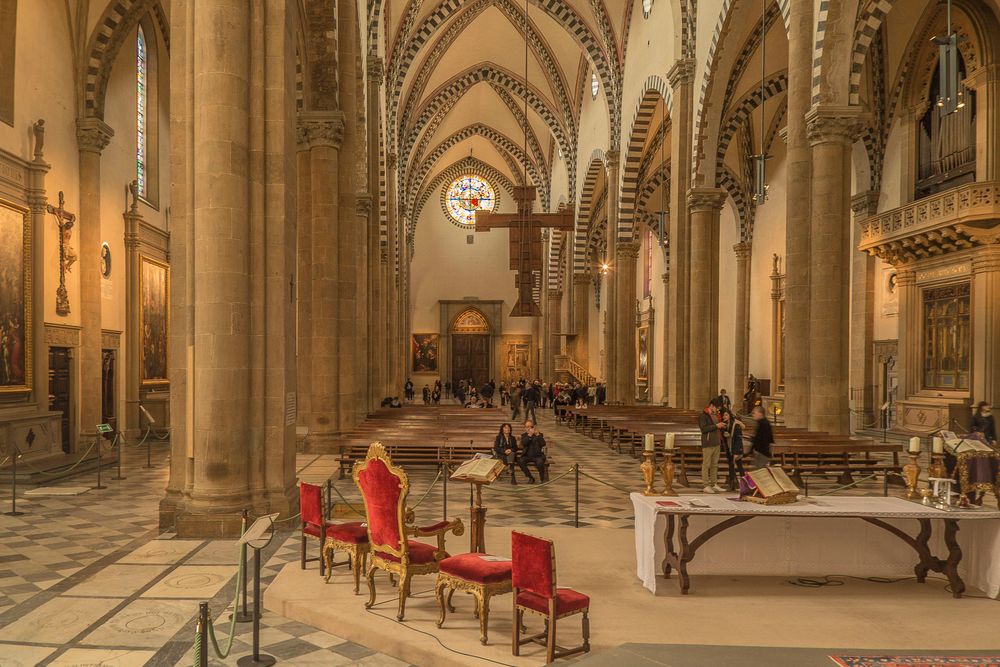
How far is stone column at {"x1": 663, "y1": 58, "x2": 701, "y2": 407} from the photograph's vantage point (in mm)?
20906

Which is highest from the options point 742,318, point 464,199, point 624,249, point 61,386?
point 464,199

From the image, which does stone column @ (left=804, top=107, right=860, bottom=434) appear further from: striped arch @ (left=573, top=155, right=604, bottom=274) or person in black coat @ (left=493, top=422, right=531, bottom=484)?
striped arch @ (left=573, top=155, right=604, bottom=274)

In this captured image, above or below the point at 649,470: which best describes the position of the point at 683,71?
above

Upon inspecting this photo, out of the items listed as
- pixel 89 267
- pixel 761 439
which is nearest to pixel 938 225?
pixel 761 439

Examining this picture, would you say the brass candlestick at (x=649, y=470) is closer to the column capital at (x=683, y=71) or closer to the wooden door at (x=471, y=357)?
the column capital at (x=683, y=71)

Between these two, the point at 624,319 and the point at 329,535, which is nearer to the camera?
the point at 329,535

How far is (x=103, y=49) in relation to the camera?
1650 cm

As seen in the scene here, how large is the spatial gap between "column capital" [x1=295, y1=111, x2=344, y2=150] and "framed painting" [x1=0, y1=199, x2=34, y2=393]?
5.30m

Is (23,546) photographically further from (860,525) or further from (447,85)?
(447,85)

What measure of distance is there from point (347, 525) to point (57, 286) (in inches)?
465

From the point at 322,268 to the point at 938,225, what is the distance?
1374cm

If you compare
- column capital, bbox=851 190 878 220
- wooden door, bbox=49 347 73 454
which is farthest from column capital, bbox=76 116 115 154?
column capital, bbox=851 190 878 220

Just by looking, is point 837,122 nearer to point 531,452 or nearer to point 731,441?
point 731,441

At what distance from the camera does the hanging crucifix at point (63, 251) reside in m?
15.5
